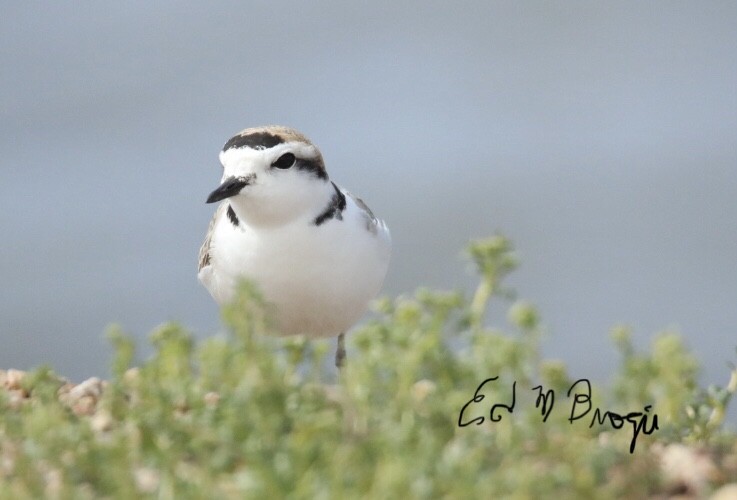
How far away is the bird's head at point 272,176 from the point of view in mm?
5172

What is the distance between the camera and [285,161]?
5.29 meters

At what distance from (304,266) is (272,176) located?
1.37 ft

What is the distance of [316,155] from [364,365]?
2395mm

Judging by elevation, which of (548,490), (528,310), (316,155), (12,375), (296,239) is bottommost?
(548,490)

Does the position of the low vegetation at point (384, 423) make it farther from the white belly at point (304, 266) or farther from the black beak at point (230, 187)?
the white belly at point (304, 266)

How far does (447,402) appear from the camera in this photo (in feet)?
10.5

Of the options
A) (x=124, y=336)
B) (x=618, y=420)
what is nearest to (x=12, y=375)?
(x=124, y=336)

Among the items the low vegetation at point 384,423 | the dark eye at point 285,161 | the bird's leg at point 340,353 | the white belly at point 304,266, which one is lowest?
the low vegetation at point 384,423

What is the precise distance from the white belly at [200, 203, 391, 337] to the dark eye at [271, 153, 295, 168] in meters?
0.26

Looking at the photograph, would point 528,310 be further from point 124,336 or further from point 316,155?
point 316,155
